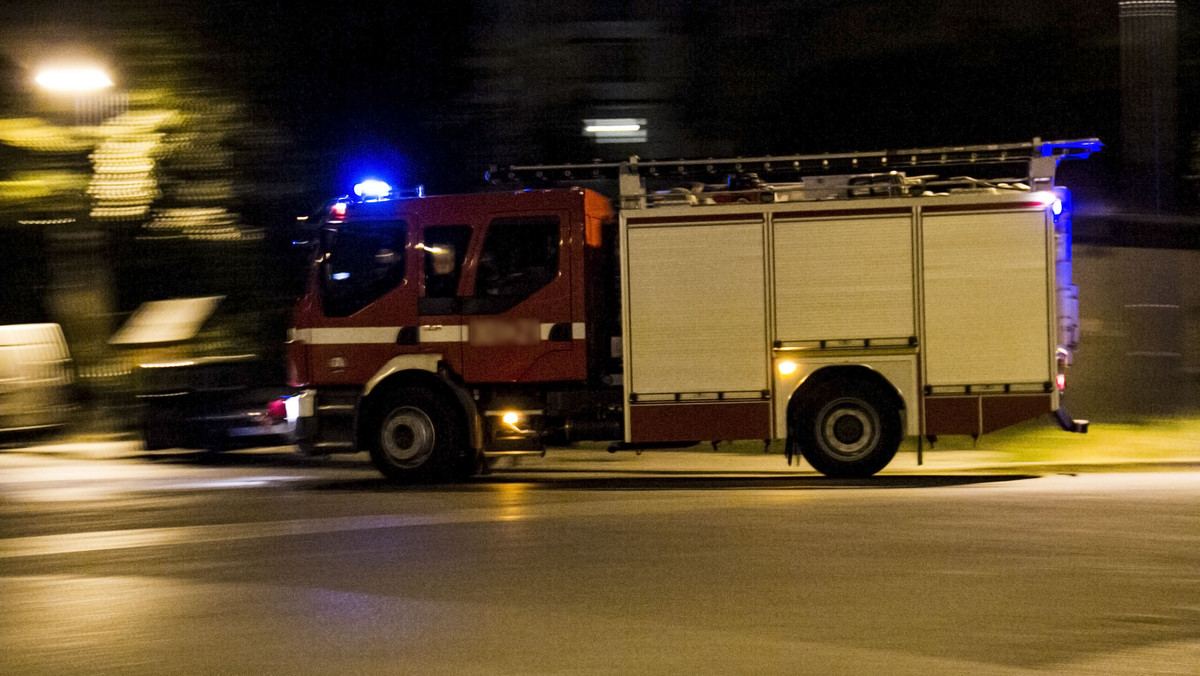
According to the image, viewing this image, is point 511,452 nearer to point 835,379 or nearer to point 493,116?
point 835,379

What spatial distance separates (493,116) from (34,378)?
707cm

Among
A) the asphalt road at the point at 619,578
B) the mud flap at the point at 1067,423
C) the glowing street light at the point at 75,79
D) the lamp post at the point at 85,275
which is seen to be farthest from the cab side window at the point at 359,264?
the mud flap at the point at 1067,423

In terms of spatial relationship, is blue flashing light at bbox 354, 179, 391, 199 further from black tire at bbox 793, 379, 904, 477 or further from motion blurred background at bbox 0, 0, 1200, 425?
black tire at bbox 793, 379, 904, 477

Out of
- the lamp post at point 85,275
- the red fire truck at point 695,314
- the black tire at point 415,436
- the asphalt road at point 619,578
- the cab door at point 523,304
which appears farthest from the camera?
the lamp post at point 85,275

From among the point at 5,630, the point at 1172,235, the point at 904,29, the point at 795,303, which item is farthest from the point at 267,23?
the point at 1172,235

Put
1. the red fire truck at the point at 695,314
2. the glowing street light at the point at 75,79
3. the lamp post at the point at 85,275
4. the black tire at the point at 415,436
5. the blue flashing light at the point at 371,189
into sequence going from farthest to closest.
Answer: the lamp post at the point at 85,275 < the glowing street light at the point at 75,79 < the blue flashing light at the point at 371,189 < the black tire at the point at 415,436 < the red fire truck at the point at 695,314

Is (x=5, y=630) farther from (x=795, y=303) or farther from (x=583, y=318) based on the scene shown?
(x=795, y=303)

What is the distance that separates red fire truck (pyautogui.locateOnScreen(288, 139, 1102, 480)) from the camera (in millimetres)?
11102

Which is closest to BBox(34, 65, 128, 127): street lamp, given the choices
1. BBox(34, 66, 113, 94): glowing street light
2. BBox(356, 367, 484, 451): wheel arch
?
BBox(34, 66, 113, 94): glowing street light

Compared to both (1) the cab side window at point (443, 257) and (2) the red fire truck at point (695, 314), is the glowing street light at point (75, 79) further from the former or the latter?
(1) the cab side window at point (443, 257)

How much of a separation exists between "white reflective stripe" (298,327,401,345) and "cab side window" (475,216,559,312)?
0.96 metres

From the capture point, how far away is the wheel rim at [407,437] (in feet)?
38.4

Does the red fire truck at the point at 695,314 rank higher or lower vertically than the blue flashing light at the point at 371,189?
lower

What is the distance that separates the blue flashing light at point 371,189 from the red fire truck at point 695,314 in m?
0.07
